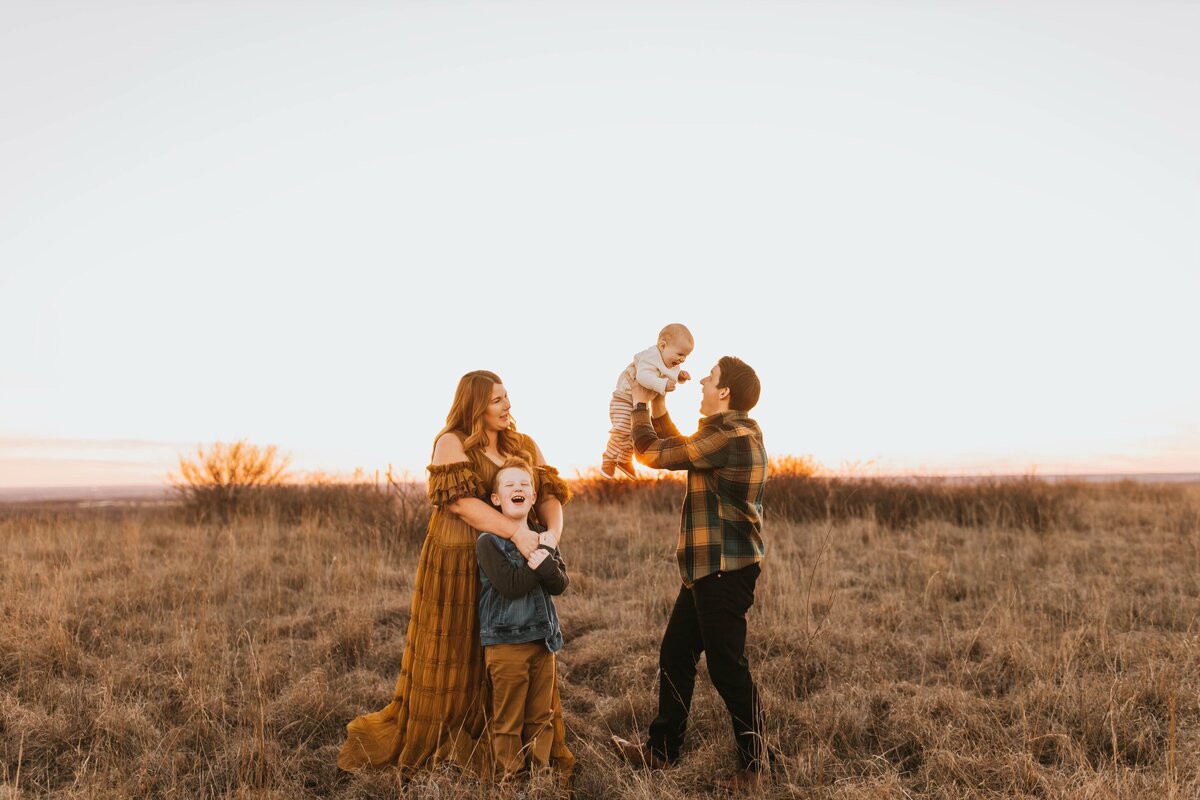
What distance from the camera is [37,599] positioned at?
6785 millimetres

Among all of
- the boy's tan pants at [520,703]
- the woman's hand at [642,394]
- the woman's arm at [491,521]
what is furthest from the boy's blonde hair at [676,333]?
the boy's tan pants at [520,703]

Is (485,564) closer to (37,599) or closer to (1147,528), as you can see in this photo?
(37,599)

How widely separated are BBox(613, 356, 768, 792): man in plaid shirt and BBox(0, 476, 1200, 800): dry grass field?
0.45 m

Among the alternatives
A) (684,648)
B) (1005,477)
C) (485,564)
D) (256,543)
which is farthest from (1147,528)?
(256,543)

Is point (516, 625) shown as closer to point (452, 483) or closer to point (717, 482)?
point (452, 483)

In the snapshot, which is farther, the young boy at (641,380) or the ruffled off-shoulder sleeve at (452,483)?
the young boy at (641,380)

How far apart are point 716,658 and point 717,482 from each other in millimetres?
844

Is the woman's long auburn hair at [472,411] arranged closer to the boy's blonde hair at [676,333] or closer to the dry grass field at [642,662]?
the boy's blonde hair at [676,333]

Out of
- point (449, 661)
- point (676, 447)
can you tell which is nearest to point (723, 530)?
point (676, 447)

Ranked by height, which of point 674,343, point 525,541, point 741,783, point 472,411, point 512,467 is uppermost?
point 674,343

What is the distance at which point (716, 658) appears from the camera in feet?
12.1

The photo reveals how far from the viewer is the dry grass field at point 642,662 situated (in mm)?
3943

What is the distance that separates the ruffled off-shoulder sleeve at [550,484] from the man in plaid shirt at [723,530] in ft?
1.50

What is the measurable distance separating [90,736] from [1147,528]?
498 inches
